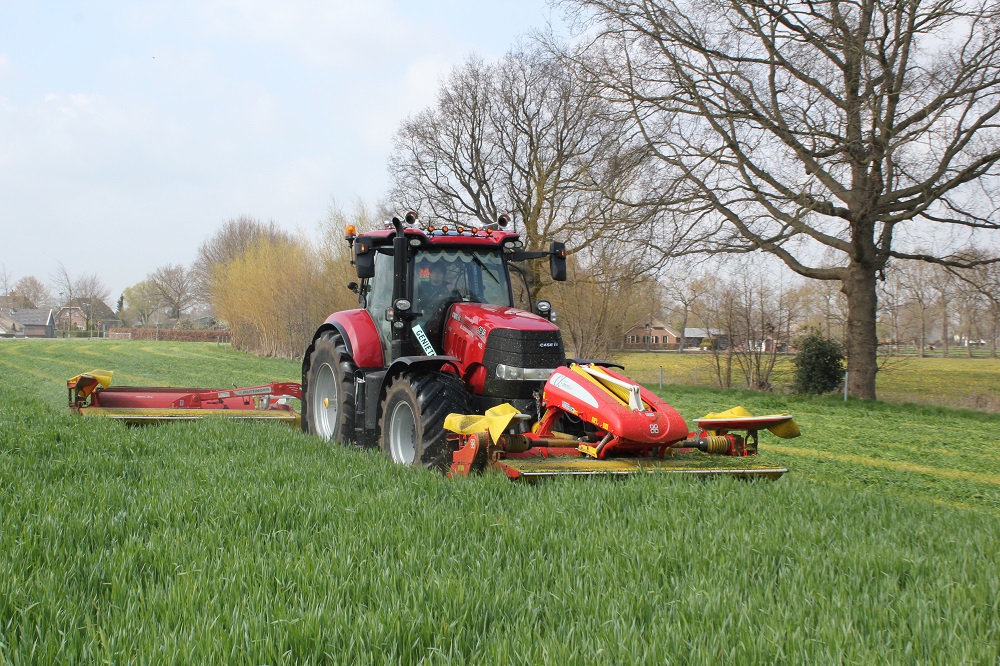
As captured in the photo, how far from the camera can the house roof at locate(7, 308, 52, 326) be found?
4003 inches

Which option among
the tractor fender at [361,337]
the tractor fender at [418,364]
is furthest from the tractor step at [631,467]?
the tractor fender at [361,337]

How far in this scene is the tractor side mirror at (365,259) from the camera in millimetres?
8203

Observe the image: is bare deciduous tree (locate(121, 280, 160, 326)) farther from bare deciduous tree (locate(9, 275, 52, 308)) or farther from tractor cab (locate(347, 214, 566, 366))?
tractor cab (locate(347, 214, 566, 366))

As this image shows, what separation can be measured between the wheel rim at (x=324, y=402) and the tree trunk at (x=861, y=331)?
13943 mm

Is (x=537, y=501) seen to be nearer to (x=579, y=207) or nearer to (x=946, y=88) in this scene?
(x=946, y=88)

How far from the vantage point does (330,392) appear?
937cm

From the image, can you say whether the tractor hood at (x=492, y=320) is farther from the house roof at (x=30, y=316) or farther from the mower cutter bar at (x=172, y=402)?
the house roof at (x=30, y=316)

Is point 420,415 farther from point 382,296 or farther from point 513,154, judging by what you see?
point 513,154

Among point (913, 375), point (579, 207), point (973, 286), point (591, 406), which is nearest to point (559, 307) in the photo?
point (579, 207)

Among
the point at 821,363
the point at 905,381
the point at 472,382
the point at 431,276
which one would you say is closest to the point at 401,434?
the point at 472,382

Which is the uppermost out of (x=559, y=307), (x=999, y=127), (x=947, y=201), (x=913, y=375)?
(x=999, y=127)

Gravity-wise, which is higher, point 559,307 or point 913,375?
point 559,307

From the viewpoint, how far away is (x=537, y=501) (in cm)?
511

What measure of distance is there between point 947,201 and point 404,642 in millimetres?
17905
